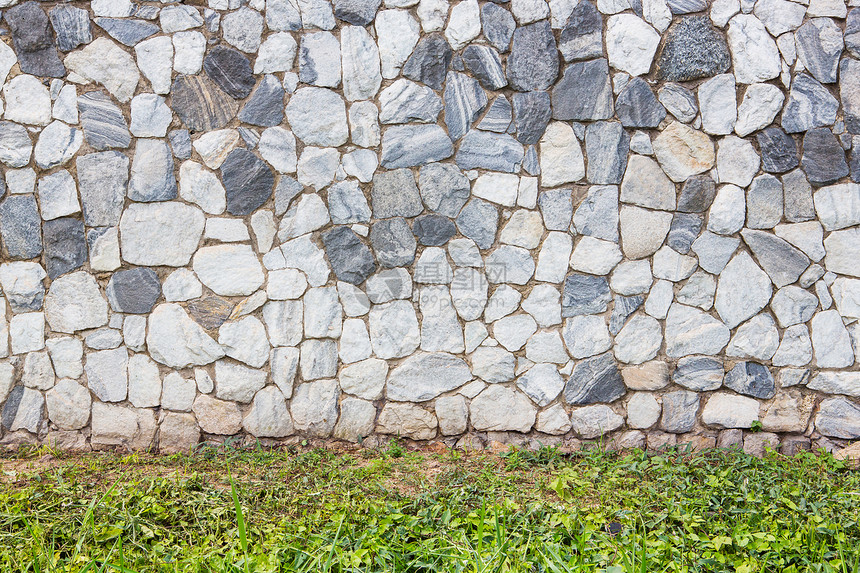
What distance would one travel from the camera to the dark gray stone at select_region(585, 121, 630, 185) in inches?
123

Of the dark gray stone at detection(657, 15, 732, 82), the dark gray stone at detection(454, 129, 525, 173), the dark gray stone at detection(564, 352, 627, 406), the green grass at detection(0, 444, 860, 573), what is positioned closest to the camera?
the green grass at detection(0, 444, 860, 573)

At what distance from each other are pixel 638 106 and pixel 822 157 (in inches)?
39.5

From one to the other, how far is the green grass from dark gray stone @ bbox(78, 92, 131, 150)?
5.73 ft

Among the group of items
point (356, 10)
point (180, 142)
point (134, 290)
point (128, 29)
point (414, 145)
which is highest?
point (128, 29)

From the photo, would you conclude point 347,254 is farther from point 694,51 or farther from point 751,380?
point 751,380

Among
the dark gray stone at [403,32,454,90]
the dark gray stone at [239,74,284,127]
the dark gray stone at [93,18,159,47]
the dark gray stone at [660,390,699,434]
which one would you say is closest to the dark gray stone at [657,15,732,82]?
the dark gray stone at [403,32,454,90]

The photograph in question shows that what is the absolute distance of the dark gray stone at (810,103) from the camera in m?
3.04

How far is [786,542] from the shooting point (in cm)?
232

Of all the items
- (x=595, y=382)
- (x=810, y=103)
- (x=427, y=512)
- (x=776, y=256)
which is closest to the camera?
(x=427, y=512)

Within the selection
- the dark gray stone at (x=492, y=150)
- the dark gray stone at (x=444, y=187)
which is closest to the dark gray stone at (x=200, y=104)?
the dark gray stone at (x=444, y=187)

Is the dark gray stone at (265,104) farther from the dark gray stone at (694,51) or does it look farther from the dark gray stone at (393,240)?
the dark gray stone at (694,51)

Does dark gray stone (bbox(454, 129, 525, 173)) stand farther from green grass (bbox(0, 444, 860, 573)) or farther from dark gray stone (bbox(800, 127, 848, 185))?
green grass (bbox(0, 444, 860, 573))

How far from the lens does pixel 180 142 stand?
3141 mm

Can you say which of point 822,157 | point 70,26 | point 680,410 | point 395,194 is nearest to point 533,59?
point 395,194
